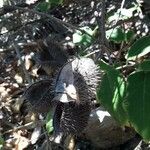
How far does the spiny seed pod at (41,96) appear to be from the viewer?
1518mm

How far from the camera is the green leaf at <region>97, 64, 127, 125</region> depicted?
145cm

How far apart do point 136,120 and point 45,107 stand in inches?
14.6

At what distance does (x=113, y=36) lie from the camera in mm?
2148

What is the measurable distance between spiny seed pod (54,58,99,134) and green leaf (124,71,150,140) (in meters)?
0.16

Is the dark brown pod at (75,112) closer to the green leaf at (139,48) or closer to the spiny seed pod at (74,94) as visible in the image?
the spiny seed pod at (74,94)

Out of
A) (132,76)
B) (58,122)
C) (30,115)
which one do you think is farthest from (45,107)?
(30,115)

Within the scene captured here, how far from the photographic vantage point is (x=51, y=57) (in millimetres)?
1874

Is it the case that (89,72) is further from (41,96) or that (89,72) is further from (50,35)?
(50,35)

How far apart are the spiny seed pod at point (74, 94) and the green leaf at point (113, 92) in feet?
0.11

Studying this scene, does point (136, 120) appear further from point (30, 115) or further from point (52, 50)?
point (30, 115)

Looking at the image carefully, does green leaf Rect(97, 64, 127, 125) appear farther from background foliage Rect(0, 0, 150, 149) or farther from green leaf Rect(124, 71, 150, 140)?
background foliage Rect(0, 0, 150, 149)

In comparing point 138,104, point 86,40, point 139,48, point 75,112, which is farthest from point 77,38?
point 138,104

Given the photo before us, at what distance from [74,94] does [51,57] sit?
521 millimetres

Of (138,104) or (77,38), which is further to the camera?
(77,38)
